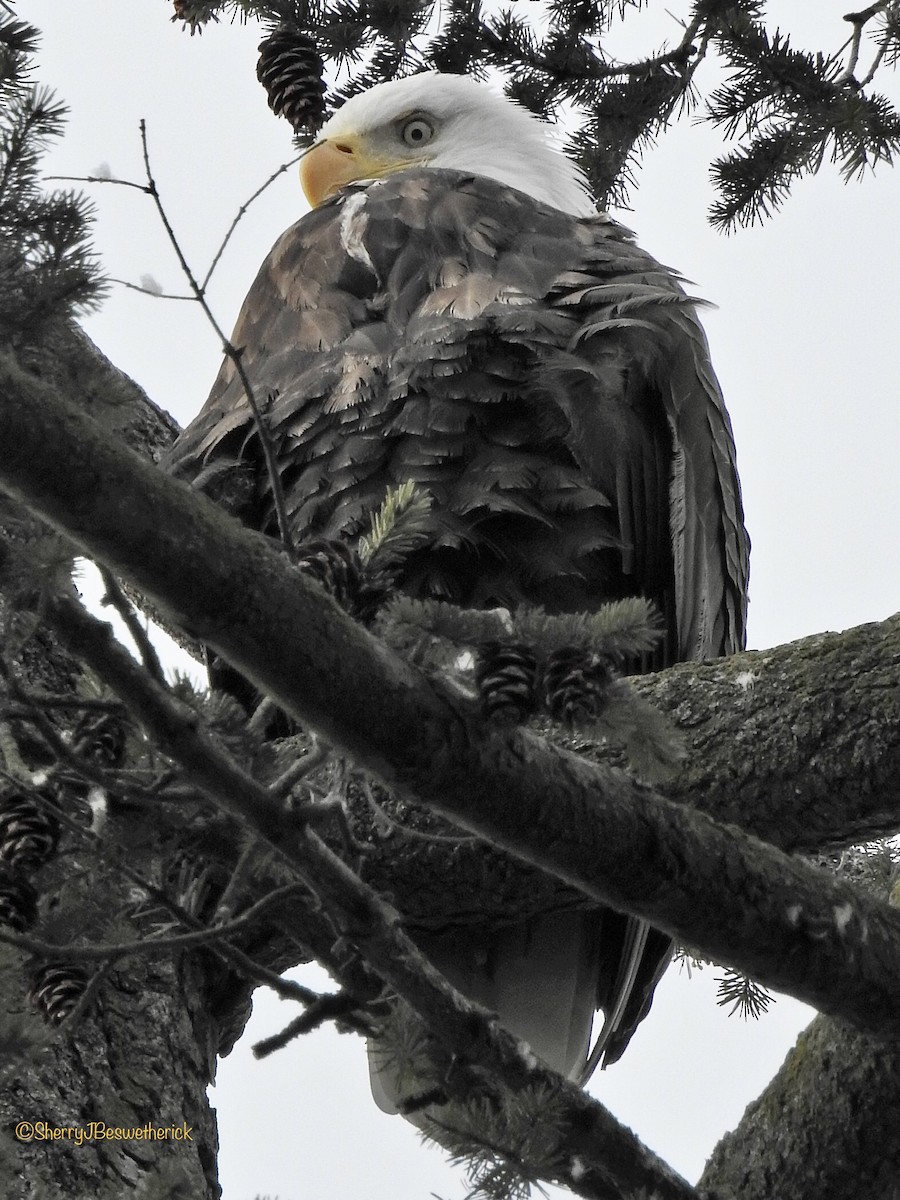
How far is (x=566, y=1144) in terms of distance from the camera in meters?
1.52

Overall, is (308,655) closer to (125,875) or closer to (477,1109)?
(125,875)

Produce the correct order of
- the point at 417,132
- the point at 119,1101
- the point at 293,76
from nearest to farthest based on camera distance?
the point at 119,1101 → the point at 293,76 → the point at 417,132

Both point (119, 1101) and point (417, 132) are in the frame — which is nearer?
point (119, 1101)

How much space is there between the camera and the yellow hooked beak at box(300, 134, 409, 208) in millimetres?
3744

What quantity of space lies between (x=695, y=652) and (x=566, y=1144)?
1.69m

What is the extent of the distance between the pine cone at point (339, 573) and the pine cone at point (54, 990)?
517 mm

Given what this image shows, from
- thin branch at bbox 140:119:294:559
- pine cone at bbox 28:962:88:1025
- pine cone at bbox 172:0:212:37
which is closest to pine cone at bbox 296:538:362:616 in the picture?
thin branch at bbox 140:119:294:559

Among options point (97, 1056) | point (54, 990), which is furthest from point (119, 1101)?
point (54, 990)

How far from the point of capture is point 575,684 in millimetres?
1364

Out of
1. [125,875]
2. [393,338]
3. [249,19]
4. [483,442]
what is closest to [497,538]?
[483,442]

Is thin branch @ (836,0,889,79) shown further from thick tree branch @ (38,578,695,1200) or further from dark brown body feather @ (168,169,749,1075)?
thick tree branch @ (38,578,695,1200)

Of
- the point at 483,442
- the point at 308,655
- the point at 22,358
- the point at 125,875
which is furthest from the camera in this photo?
the point at 483,442

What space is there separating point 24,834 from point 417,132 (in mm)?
2795

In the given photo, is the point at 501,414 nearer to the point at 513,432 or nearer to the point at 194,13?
the point at 513,432
